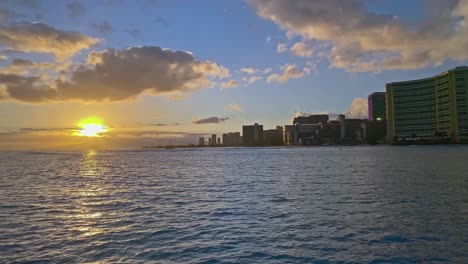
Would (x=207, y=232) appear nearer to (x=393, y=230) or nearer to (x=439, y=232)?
(x=393, y=230)

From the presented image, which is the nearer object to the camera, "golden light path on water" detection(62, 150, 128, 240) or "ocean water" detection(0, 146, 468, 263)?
"ocean water" detection(0, 146, 468, 263)

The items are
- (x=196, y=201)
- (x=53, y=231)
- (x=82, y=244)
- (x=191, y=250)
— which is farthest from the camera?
(x=196, y=201)

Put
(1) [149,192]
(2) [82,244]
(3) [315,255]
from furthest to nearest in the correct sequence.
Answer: (1) [149,192] → (2) [82,244] → (3) [315,255]

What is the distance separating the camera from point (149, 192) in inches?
1709

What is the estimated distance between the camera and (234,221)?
A: 2561cm

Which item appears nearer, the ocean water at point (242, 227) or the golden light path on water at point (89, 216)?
the ocean water at point (242, 227)

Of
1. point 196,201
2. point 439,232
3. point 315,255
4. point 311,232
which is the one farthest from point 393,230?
point 196,201

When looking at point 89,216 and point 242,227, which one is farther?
point 89,216

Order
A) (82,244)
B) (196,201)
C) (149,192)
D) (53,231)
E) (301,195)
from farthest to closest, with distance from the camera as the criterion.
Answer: (149,192), (301,195), (196,201), (53,231), (82,244)

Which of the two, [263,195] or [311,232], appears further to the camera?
[263,195]

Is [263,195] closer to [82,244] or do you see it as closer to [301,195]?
[301,195]

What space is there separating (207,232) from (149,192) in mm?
22478

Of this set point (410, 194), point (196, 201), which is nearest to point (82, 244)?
point (196, 201)

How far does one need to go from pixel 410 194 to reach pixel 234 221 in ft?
68.1
